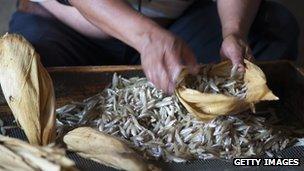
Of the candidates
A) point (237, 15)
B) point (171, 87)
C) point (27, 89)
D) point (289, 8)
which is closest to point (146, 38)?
point (171, 87)

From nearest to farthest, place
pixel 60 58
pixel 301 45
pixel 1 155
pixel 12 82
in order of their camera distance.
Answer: pixel 1 155 → pixel 12 82 → pixel 60 58 → pixel 301 45

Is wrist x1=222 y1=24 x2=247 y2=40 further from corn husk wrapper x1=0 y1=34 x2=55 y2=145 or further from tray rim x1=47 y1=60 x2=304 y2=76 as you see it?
corn husk wrapper x1=0 y1=34 x2=55 y2=145

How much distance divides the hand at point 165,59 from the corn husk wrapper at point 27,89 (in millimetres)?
178

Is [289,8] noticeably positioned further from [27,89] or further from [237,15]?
[27,89]

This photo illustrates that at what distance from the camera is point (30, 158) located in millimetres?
726

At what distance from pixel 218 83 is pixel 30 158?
0.40 meters

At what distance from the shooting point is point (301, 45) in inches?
74.5

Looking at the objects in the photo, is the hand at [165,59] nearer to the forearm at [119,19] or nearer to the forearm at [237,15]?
the forearm at [119,19]

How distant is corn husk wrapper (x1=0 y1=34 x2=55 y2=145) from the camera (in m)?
0.88

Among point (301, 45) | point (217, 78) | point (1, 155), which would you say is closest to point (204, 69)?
point (217, 78)

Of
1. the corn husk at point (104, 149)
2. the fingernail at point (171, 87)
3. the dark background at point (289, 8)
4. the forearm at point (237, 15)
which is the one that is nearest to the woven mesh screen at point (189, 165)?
the corn husk at point (104, 149)

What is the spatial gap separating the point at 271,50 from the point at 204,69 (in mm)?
330

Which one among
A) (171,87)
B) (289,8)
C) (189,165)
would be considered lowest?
(289,8)

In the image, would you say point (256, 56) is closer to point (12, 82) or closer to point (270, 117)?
point (270, 117)
